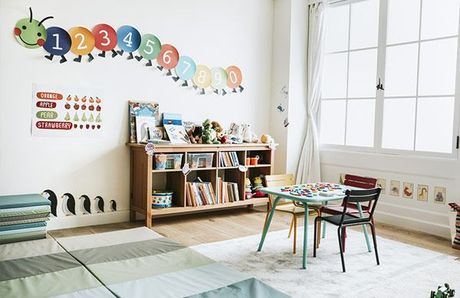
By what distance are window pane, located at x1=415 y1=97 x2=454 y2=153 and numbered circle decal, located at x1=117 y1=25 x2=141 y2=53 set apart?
10.3 ft

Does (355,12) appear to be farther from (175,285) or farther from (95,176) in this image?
(175,285)

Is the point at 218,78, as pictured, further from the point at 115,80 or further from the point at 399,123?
the point at 399,123

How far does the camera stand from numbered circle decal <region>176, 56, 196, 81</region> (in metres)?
4.73

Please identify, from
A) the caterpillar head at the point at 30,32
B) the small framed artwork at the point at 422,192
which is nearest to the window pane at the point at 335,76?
the small framed artwork at the point at 422,192

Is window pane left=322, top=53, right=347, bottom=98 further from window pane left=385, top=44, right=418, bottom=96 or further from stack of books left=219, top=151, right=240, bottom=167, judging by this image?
stack of books left=219, top=151, right=240, bottom=167

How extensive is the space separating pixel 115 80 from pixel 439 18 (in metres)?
3.46

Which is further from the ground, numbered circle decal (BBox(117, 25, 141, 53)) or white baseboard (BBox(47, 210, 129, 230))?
numbered circle decal (BBox(117, 25, 141, 53))

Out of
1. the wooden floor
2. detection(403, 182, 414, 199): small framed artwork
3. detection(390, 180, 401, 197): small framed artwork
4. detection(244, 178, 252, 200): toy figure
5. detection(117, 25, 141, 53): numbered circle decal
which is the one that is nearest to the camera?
the wooden floor

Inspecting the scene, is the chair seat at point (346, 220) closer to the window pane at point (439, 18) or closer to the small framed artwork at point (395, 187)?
the small framed artwork at point (395, 187)

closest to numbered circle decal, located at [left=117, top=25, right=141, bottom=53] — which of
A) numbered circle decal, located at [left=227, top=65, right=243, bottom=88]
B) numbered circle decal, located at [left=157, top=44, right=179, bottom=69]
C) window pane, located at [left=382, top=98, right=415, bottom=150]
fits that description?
numbered circle decal, located at [left=157, top=44, right=179, bottom=69]

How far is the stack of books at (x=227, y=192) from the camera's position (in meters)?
4.73

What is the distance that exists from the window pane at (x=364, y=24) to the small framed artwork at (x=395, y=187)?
5.29 feet

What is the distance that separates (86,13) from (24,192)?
6.09 feet

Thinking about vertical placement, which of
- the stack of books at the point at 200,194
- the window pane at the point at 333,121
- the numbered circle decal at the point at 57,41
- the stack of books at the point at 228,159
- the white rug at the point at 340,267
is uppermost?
the numbered circle decal at the point at 57,41
